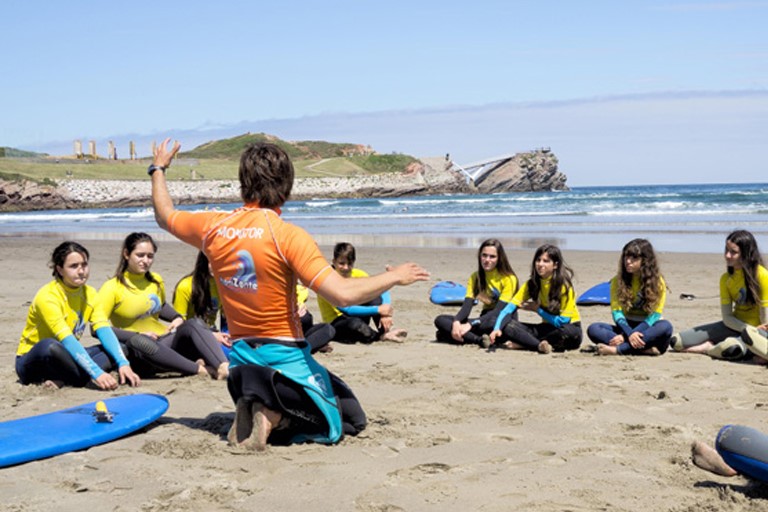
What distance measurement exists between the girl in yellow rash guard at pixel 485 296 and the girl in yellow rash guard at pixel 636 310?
94 centimetres

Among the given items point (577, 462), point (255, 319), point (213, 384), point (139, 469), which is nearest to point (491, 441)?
point (577, 462)

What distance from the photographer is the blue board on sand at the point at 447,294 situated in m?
11.5

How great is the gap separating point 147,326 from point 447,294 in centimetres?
536

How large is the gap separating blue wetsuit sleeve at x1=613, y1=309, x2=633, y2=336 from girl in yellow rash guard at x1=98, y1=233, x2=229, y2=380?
145 inches

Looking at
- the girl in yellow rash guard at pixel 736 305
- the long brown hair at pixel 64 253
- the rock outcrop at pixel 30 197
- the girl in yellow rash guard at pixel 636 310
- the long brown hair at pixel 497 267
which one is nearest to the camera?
the long brown hair at pixel 64 253

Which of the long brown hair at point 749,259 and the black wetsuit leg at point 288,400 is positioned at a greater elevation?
the long brown hair at point 749,259

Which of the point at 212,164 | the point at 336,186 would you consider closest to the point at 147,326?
the point at 336,186

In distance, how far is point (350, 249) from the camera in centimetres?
834

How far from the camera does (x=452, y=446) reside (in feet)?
15.6

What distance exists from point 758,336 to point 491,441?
11.2ft

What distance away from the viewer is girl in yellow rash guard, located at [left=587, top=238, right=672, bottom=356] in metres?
7.76

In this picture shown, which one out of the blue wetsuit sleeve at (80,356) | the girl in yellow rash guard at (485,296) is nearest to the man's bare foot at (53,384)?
the blue wetsuit sleeve at (80,356)

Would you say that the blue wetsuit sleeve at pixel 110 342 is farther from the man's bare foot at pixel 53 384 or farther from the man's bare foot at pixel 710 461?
the man's bare foot at pixel 710 461

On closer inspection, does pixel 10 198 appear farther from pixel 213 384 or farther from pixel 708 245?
pixel 213 384
